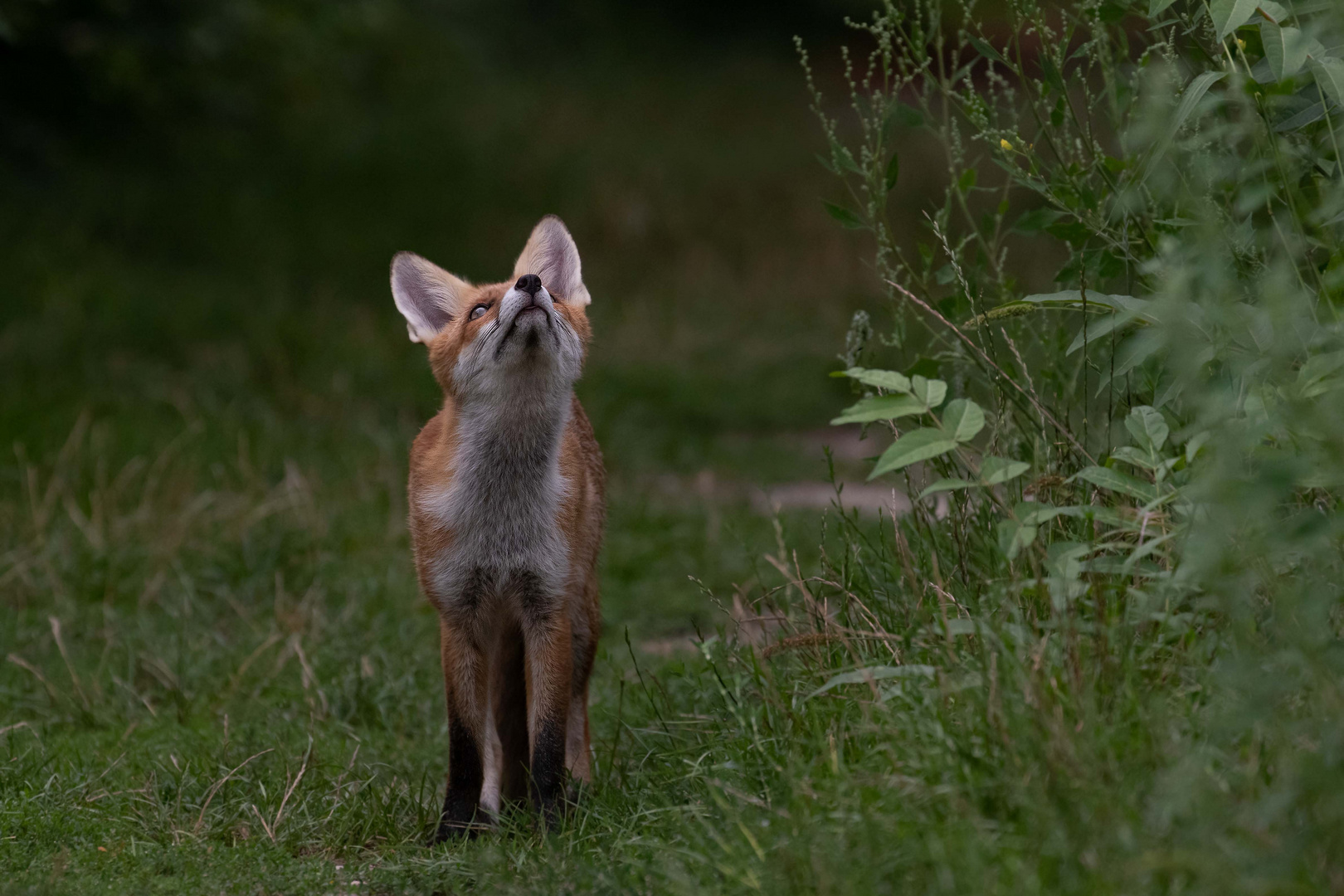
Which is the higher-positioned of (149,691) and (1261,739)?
(1261,739)

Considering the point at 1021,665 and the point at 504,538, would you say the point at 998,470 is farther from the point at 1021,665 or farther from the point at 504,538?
the point at 504,538

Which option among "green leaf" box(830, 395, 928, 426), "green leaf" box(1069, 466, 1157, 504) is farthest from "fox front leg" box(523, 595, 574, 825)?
"green leaf" box(1069, 466, 1157, 504)

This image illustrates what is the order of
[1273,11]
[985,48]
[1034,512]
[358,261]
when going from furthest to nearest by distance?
1. [358,261]
2. [985,48]
3. [1273,11]
4. [1034,512]

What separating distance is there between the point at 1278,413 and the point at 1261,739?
0.70 meters

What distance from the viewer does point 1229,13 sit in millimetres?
3070

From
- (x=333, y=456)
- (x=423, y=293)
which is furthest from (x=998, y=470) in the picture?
(x=333, y=456)

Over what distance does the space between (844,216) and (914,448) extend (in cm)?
115

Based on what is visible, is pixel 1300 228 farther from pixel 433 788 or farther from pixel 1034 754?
pixel 433 788

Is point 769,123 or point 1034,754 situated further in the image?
point 769,123

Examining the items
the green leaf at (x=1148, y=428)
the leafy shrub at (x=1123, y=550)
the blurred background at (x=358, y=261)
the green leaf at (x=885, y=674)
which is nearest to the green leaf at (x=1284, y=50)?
the leafy shrub at (x=1123, y=550)

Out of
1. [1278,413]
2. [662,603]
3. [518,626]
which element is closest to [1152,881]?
[1278,413]

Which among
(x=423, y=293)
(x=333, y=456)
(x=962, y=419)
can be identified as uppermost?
(x=423, y=293)

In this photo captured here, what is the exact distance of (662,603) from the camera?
646 centimetres

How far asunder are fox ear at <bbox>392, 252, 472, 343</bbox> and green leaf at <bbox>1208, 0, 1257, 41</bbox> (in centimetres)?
236
